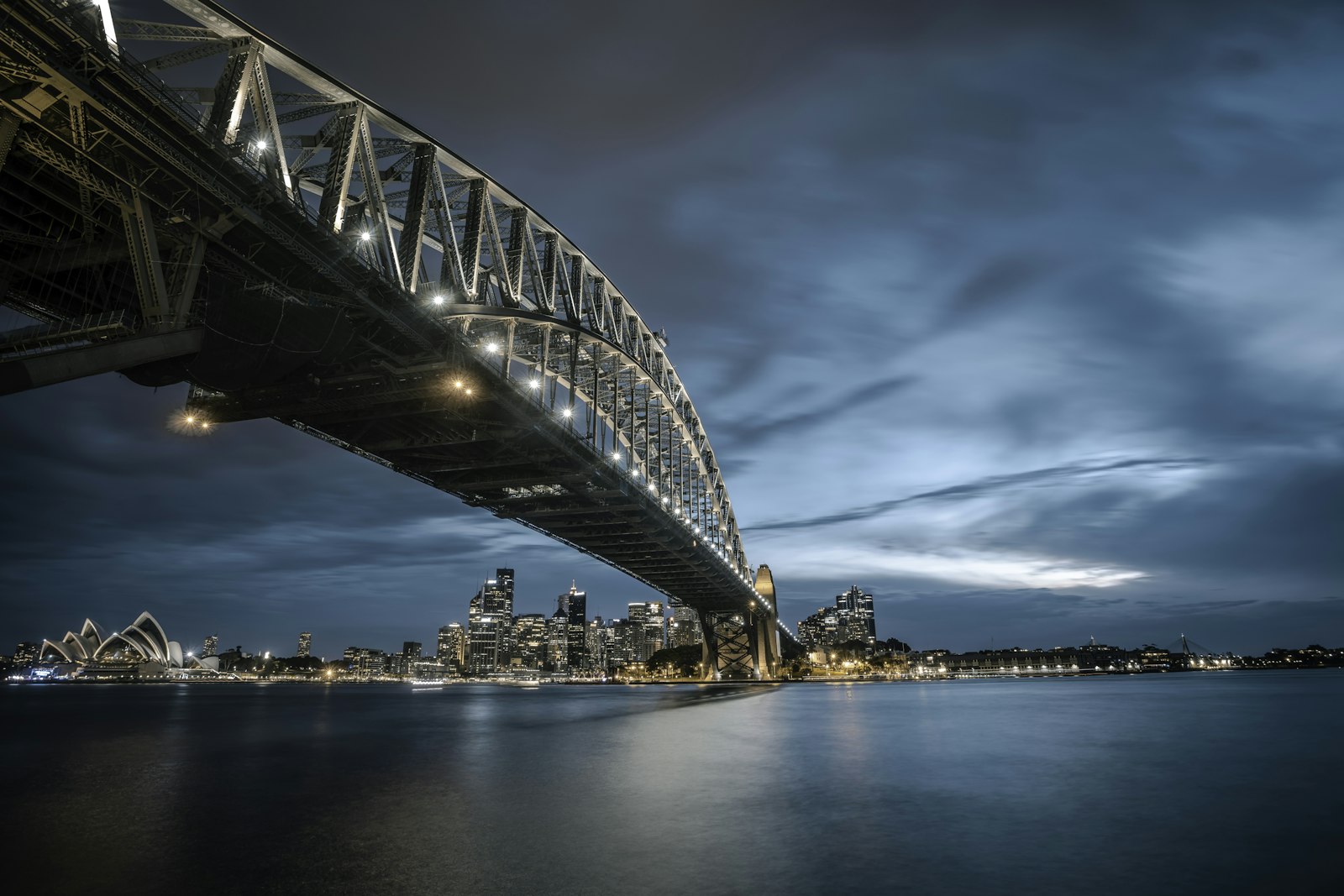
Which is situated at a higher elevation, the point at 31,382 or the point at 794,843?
the point at 31,382

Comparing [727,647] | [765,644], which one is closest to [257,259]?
[765,644]

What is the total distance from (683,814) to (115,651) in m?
214

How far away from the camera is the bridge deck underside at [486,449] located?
3080 centimetres

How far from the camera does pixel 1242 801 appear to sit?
1702 centimetres

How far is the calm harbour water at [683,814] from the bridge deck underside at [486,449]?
47.2 ft

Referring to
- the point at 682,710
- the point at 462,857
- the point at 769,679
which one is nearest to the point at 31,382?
the point at 462,857

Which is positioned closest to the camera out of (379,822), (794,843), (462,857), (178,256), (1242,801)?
(462,857)

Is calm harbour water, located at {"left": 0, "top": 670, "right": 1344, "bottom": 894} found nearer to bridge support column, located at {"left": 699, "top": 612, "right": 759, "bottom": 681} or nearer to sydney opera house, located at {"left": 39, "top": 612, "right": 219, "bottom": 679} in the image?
bridge support column, located at {"left": 699, "top": 612, "right": 759, "bottom": 681}

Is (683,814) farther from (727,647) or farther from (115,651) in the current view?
(115,651)

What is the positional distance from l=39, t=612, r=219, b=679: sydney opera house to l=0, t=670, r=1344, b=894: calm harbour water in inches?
6576

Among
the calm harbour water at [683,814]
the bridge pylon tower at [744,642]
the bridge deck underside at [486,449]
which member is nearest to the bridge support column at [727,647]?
the bridge pylon tower at [744,642]

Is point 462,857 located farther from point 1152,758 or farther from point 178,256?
point 1152,758

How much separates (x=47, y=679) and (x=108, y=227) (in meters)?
235

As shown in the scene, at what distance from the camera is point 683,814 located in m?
14.4
